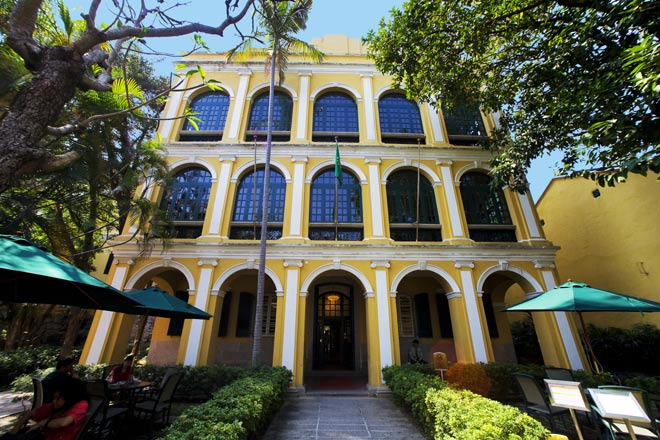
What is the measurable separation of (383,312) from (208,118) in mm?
11007

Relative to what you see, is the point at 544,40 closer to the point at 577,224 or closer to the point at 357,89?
the point at 357,89

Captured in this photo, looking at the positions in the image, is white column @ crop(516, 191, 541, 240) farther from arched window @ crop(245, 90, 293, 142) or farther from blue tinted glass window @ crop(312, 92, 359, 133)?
arched window @ crop(245, 90, 293, 142)

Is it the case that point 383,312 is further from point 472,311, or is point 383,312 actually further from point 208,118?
point 208,118

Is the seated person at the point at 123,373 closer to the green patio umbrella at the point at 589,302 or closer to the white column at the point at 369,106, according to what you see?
the green patio umbrella at the point at 589,302

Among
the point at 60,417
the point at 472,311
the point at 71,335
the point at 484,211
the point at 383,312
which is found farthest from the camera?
the point at 484,211

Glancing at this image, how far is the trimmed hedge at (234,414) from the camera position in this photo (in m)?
3.24

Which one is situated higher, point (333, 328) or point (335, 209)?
point (335, 209)

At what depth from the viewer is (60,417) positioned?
3.08 metres

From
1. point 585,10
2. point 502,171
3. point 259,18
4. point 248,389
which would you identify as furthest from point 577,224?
point 259,18

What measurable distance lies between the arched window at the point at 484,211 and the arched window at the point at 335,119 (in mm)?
5113

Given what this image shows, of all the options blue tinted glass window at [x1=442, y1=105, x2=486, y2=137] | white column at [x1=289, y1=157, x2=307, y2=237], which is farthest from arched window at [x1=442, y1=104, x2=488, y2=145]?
white column at [x1=289, y1=157, x2=307, y2=237]

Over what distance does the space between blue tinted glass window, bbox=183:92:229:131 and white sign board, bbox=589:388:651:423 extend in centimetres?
1348

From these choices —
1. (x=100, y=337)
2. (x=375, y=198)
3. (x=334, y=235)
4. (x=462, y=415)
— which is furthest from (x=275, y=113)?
(x=462, y=415)

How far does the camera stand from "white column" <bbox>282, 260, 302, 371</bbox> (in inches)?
330
